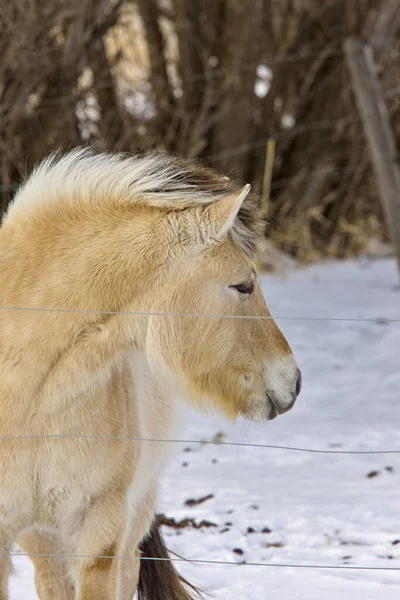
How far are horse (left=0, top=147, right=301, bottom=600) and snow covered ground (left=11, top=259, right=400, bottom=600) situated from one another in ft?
2.29

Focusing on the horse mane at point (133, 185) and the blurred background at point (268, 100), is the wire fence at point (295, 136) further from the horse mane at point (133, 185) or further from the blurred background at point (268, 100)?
the horse mane at point (133, 185)

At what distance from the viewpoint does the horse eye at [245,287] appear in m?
2.83

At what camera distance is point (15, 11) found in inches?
263

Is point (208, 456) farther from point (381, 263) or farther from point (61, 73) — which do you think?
point (381, 263)

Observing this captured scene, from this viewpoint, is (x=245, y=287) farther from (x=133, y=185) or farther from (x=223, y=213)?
(x=133, y=185)

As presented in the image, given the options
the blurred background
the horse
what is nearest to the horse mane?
the horse

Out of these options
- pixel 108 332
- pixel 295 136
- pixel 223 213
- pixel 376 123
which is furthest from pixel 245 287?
pixel 295 136

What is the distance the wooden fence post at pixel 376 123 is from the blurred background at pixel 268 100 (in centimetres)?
108

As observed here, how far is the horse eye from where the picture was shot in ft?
9.29

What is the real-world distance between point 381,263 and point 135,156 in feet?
22.3

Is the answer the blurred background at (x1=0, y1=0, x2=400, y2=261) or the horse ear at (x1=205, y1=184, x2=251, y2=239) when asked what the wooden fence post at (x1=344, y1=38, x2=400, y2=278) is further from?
the horse ear at (x1=205, y1=184, x2=251, y2=239)

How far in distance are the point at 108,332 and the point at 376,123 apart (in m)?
4.88

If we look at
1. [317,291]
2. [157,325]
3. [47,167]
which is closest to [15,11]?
[317,291]

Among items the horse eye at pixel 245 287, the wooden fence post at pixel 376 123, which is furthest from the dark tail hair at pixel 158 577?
the wooden fence post at pixel 376 123
